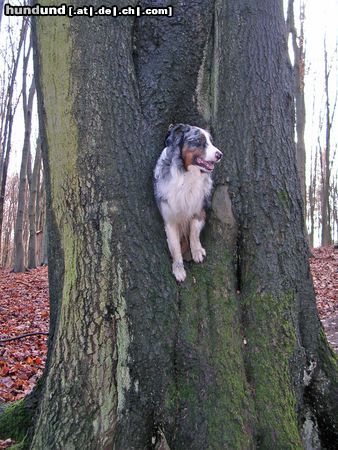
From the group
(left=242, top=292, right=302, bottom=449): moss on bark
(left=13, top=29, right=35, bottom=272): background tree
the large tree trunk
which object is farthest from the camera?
(left=13, top=29, right=35, bottom=272): background tree

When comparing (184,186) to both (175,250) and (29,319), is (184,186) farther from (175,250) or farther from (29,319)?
(29,319)

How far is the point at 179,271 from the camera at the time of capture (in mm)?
3852

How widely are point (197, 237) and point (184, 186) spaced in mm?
475

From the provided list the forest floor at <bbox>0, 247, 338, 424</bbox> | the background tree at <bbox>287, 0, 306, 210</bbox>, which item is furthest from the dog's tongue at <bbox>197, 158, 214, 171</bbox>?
the background tree at <bbox>287, 0, 306, 210</bbox>

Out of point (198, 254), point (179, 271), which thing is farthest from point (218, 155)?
point (179, 271)

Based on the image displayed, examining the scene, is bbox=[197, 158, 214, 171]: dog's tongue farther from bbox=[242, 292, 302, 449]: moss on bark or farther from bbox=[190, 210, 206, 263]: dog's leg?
bbox=[242, 292, 302, 449]: moss on bark

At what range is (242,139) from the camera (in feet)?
13.2

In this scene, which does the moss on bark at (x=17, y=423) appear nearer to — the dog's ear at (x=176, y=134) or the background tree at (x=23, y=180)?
the dog's ear at (x=176, y=134)

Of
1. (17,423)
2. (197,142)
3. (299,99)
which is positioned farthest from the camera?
(299,99)

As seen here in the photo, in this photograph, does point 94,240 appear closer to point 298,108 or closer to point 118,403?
point 118,403

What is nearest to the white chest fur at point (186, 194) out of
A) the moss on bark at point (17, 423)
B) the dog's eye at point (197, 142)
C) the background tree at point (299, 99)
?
the dog's eye at point (197, 142)

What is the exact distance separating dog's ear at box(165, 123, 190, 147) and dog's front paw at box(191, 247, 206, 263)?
894 millimetres

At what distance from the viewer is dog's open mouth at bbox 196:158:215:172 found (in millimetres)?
3935

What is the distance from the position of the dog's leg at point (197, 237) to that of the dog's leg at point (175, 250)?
0.12 m
